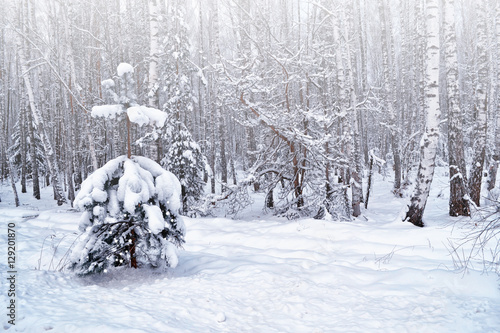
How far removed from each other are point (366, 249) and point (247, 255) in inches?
87.0

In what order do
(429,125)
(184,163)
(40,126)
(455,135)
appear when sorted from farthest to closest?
1. (40,126)
2. (184,163)
3. (455,135)
4. (429,125)

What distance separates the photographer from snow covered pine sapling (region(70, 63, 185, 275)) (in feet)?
12.9

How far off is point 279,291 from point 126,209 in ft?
7.46

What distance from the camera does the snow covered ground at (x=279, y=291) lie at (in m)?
2.88

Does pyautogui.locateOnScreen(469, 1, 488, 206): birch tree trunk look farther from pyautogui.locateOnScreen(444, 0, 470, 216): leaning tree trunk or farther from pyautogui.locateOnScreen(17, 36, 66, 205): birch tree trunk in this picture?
pyautogui.locateOnScreen(17, 36, 66, 205): birch tree trunk

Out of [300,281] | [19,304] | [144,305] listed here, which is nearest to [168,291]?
[144,305]

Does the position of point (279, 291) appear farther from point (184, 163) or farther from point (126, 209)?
point (184, 163)

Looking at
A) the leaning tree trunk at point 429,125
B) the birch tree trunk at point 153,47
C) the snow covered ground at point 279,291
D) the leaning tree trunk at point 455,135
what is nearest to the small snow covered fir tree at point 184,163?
the birch tree trunk at point 153,47

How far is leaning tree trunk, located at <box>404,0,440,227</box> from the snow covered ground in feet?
4.79

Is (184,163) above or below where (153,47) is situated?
below

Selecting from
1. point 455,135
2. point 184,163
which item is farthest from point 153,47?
point 455,135

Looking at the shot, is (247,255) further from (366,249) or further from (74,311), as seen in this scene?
(74,311)

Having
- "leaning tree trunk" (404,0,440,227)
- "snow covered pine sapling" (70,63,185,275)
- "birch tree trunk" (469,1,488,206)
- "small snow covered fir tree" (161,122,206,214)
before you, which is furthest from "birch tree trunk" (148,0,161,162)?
"birch tree trunk" (469,1,488,206)

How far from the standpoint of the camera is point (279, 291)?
3871 mm
